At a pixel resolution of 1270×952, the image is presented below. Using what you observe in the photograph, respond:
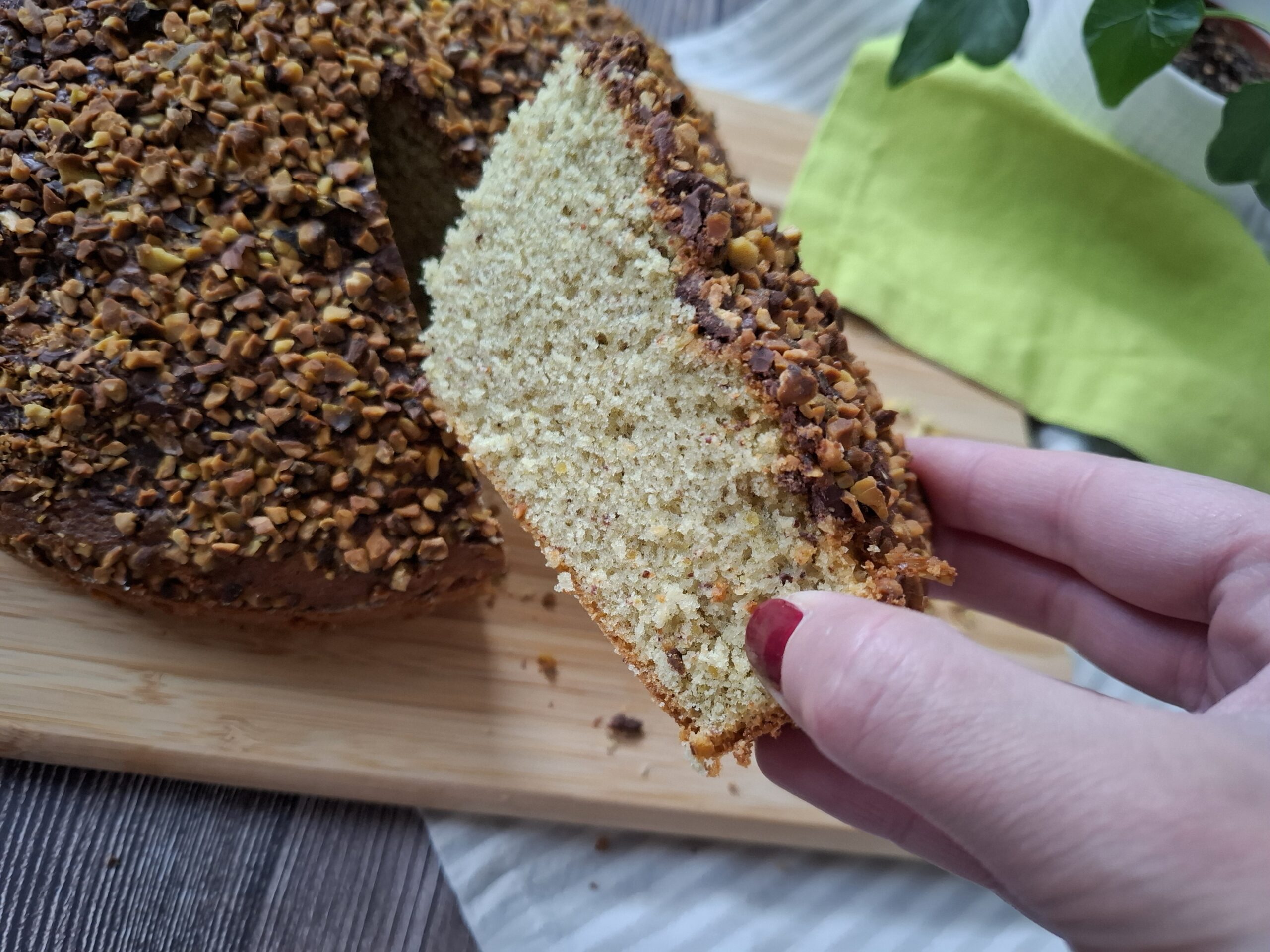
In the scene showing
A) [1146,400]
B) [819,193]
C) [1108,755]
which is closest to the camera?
[1108,755]

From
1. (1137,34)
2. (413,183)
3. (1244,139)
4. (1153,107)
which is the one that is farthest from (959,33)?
(413,183)

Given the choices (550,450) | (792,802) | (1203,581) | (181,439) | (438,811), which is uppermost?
(1203,581)

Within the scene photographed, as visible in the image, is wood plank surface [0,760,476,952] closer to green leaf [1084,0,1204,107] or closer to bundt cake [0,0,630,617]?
bundt cake [0,0,630,617]

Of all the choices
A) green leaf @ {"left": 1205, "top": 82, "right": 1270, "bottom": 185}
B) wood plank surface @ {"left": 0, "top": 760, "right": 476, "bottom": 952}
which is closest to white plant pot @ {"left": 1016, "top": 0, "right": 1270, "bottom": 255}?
green leaf @ {"left": 1205, "top": 82, "right": 1270, "bottom": 185}

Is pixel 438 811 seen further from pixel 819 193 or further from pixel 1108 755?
pixel 819 193

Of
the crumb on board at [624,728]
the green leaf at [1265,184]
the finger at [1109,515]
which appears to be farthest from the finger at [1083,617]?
the green leaf at [1265,184]

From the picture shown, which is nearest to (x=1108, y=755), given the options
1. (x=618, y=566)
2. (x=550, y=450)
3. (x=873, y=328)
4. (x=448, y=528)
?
(x=618, y=566)
